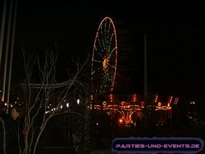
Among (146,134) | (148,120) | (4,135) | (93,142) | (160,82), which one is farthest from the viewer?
(160,82)

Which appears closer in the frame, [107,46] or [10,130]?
[10,130]

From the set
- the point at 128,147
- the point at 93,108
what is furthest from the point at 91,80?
the point at 128,147

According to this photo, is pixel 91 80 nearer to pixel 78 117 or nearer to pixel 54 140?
pixel 78 117

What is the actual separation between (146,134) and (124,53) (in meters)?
21.6

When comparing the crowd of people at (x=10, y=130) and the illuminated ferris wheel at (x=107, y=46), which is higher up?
the illuminated ferris wheel at (x=107, y=46)

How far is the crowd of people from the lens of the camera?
23.8 feet

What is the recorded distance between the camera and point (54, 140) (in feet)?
42.3

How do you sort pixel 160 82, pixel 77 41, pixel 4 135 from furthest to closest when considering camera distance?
pixel 77 41 < pixel 160 82 < pixel 4 135

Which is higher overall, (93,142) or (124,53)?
(124,53)

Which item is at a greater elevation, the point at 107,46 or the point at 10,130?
the point at 107,46

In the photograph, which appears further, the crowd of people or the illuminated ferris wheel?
the illuminated ferris wheel

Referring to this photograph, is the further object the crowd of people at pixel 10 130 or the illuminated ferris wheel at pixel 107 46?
the illuminated ferris wheel at pixel 107 46

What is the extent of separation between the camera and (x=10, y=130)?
732cm

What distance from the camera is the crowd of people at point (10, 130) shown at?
7246 mm
